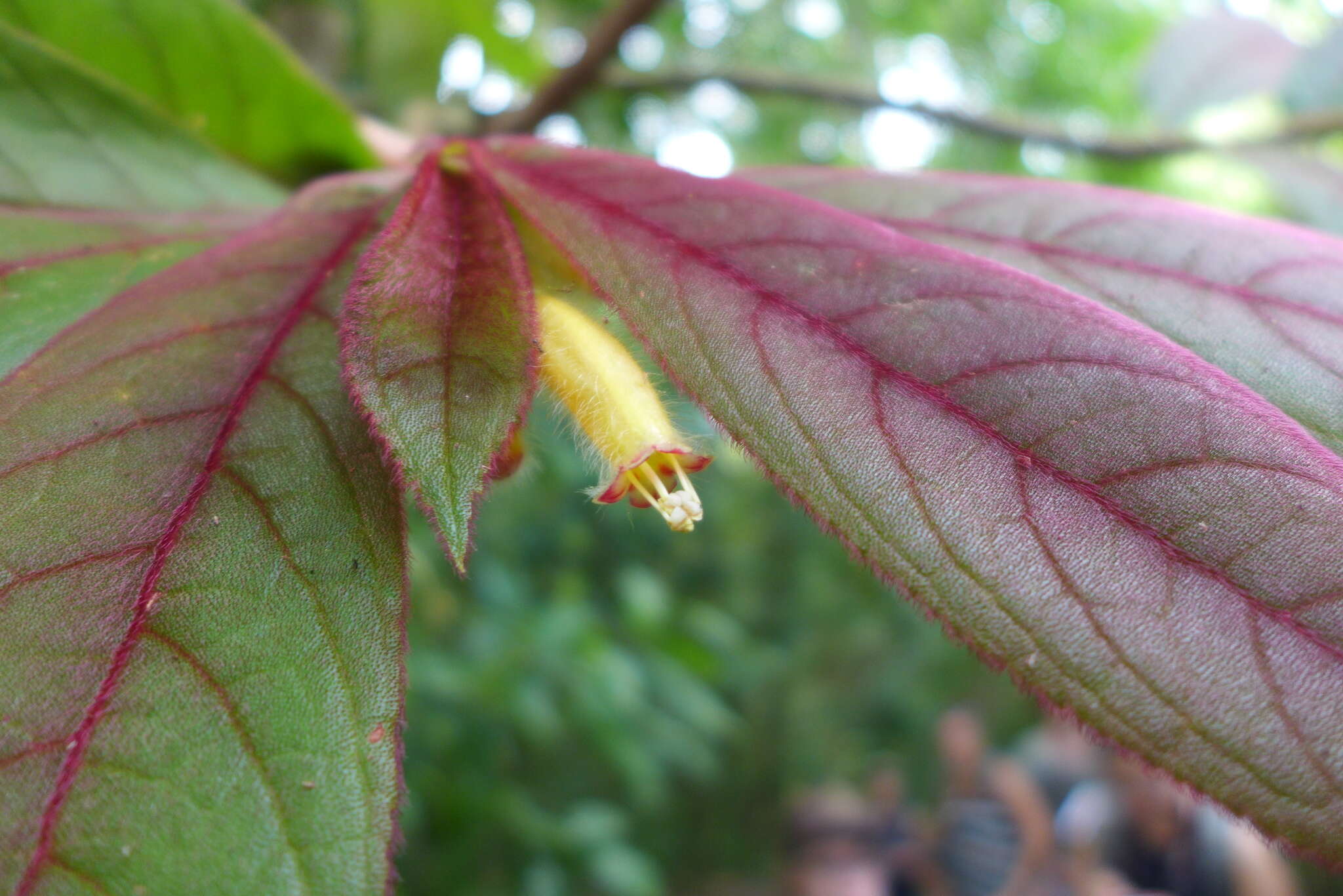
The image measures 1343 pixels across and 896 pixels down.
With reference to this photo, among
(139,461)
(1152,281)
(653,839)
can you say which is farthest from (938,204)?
(653,839)

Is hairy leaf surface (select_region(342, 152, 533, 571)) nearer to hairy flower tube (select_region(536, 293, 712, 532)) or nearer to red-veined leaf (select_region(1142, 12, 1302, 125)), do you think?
hairy flower tube (select_region(536, 293, 712, 532))

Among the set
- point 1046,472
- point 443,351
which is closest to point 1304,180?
point 1046,472

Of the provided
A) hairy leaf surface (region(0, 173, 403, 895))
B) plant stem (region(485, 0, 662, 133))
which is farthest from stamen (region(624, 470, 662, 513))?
plant stem (region(485, 0, 662, 133))

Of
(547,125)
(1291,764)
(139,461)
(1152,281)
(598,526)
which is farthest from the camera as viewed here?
(598,526)

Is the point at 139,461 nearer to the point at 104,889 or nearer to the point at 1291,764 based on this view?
the point at 104,889

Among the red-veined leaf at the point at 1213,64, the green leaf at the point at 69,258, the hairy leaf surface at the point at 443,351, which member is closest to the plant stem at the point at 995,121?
the red-veined leaf at the point at 1213,64

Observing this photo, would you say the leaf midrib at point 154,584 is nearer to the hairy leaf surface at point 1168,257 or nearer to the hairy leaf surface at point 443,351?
the hairy leaf surface at point 443,351

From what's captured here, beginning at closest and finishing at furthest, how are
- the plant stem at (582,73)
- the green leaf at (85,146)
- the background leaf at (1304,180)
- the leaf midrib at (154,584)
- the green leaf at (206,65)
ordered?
the leaf midrib at (154,584) → the green leaf at (85,146) → the green leaf at (206,65) → the plant stem at (582,73) → the background leaf at (1304,180)
